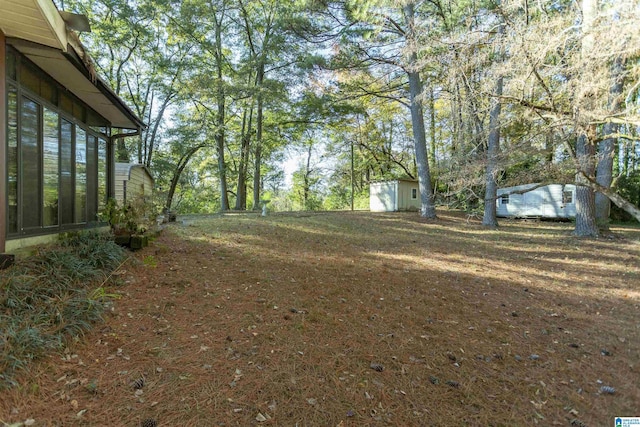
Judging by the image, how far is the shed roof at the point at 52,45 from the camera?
3072mm

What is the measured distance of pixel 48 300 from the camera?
2900 millimetres

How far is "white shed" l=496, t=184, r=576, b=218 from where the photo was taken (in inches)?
658

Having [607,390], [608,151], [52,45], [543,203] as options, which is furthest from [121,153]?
[543,203]

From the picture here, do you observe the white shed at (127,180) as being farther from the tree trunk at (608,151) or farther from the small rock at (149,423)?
the tree trunk at (608,151)

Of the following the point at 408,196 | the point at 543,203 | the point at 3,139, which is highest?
the point at 408,196

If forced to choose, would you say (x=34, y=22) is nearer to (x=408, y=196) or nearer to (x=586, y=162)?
(x=586, y=162)

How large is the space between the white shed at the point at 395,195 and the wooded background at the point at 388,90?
1.46 meters

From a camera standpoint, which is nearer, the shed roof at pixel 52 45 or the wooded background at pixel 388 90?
the shed roof at pixel 52 45

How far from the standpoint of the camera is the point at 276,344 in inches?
113

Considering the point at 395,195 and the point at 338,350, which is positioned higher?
the point at 395,195

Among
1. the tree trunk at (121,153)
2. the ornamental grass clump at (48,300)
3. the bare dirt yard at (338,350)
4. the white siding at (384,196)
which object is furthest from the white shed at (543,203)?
the tree trunk at (121,153)

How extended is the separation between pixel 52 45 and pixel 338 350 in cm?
453

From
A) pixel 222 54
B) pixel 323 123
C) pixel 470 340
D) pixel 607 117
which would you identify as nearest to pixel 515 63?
pixel 607 117

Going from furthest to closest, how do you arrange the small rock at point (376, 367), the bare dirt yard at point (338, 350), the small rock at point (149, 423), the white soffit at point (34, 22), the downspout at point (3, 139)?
the downspout at point (3, 139) < the white soffit at point (34, 22) < the small rock at point (376, 367) < the bare dirt yard at point (338, 350) < the small rock at point (149, 423)
